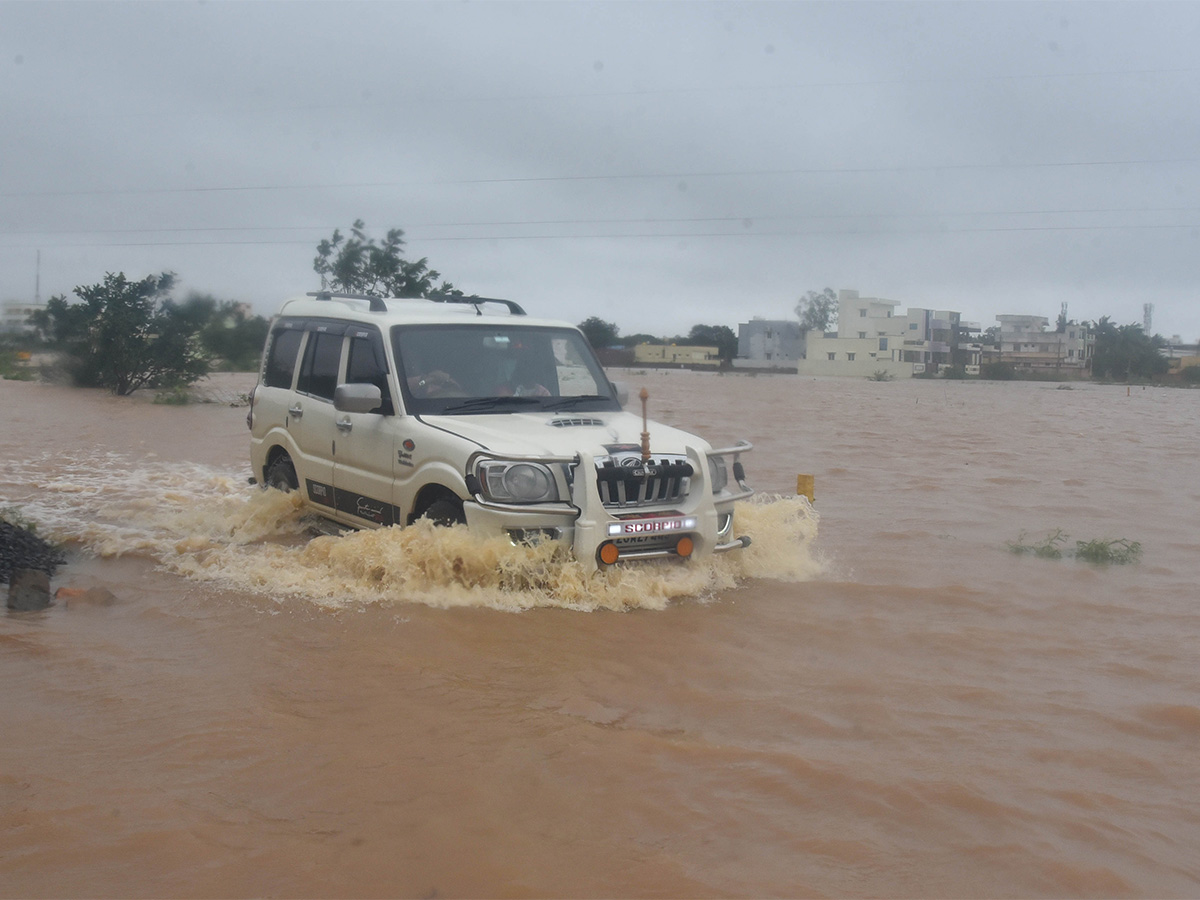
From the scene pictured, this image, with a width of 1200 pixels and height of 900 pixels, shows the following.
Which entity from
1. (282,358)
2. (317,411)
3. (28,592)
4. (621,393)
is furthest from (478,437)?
(282,358)

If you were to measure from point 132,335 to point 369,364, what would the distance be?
25302mm

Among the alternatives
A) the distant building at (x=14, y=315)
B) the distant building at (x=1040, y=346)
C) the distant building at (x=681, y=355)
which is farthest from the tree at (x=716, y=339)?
the distant building at (x=14, y=315)

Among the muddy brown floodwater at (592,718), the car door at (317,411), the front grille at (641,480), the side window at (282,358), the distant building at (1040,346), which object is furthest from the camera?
the distant building at (1040,346)

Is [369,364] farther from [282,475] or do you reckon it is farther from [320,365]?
[282,475]

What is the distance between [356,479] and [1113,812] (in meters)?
5.08

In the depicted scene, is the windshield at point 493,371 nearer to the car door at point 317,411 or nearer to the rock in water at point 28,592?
the car door at point 317,411

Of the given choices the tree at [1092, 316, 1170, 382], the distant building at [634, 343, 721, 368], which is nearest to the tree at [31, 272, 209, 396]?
the distant building at [634, 343, 721, 368]

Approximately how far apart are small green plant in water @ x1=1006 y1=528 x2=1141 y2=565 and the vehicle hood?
372 cm

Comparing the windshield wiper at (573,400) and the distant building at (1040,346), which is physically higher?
the distant building at (1040,346)

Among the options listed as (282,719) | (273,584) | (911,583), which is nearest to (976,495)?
(911,583)

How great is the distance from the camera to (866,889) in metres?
3.34

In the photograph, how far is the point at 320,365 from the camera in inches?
316

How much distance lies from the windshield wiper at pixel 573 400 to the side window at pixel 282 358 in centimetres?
232

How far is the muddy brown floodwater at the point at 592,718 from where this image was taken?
3.46 metres
